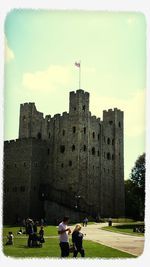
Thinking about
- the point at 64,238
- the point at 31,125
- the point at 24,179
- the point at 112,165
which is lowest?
the point at 64,238

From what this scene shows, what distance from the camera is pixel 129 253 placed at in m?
13.0

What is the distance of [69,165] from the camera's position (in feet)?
146

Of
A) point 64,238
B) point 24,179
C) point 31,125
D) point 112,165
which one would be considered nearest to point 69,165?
point 24,179

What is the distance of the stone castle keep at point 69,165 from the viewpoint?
40969mm

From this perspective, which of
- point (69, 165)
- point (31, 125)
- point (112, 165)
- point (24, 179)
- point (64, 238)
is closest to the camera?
point (64, 238)

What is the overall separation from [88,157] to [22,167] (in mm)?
6251

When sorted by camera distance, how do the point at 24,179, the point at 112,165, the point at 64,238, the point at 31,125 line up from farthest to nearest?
the point at 112,165, the point at 31,125, the point at 24,179, the point at 64,238

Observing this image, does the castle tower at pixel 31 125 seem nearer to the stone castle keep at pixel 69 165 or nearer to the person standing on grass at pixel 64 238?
the stone castle keep at pixel 69 165

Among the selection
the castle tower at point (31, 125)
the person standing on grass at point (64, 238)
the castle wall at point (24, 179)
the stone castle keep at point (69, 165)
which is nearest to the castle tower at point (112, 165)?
the stone castle keep at point (69, 165)

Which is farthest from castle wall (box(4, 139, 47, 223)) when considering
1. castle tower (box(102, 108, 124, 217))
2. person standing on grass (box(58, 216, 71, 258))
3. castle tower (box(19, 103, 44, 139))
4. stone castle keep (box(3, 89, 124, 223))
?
person standing on grass (box(58, 216, 71, 258))

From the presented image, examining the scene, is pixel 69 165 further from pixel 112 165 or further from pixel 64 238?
pixel 64 238

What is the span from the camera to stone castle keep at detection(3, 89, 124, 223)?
4097 cm

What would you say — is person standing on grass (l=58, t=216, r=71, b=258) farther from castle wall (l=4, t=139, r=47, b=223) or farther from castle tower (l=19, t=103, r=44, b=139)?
castle tower (l=19, t=103, r=44, b=139)
